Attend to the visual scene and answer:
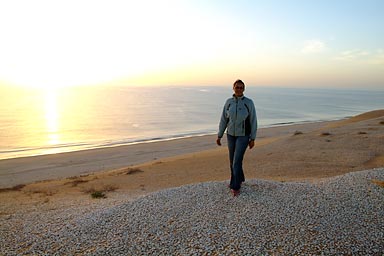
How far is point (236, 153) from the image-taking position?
6.00m

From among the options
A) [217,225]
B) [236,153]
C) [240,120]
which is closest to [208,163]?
[236,153]

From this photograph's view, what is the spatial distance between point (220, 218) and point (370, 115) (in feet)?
99.9

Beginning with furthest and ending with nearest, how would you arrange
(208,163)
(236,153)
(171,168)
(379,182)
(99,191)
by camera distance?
(208,163), (171,168), (99,191), (379,182), (236,153)

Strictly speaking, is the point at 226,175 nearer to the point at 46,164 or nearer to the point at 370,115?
the point at 46,164

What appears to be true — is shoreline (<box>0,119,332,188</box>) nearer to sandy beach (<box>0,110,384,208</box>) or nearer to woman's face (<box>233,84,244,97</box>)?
sandy beach (<box>0,110,384,208</box>)

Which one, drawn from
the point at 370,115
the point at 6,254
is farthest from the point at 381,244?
the point at 370,115

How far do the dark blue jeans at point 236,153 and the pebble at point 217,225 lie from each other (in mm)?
352

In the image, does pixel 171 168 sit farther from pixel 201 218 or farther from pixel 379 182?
pixel 379 182

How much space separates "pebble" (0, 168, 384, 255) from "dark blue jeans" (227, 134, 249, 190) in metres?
0.35

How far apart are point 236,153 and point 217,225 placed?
5.00 ft

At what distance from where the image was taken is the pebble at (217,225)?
4508mm

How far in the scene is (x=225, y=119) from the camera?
610cm

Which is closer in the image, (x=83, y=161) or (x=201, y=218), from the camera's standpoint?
(x=201, y=218)

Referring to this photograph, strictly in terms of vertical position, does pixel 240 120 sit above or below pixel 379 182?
above
